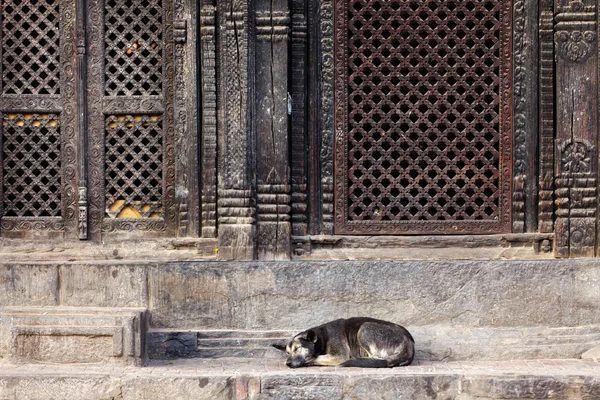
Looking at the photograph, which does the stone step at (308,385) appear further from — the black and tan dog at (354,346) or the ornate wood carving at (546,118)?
the ornate wood carving at (546,118)

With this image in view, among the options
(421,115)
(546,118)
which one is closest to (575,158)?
(546,118)

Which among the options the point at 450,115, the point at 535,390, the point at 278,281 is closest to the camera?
the point at 535,390

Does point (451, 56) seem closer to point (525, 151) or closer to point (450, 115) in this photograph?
point (450, 115)

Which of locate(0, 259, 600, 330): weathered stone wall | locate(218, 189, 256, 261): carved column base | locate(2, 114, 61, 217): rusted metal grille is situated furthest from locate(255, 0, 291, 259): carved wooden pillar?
locate(2, 114, 61, 217): rusted metal grille

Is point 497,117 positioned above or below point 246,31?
below

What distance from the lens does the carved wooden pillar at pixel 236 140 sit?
22.3 ft

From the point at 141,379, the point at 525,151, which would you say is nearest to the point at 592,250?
the point at 525,151

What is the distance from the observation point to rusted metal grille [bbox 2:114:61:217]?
7.18 metres

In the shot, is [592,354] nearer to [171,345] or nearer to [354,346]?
[354,346]

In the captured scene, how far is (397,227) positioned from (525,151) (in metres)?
1.26

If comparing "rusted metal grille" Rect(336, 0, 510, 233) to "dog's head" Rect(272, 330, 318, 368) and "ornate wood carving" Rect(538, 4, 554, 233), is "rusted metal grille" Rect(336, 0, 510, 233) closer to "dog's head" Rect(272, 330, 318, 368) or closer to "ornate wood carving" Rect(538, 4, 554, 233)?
"ornate wood carving" Rect(538, 4, 554, 233)

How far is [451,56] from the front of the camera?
7.03 m

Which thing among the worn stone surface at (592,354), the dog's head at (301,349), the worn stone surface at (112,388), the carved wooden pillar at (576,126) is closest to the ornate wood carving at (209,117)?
the dog's head at (301,349)

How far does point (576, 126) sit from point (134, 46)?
12.5ft
